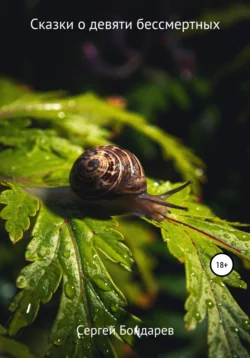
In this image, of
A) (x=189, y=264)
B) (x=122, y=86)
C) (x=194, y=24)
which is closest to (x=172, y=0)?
(x=194, y=24)

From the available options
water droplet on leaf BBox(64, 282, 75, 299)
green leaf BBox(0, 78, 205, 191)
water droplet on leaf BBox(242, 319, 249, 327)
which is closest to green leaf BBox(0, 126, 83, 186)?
green leaf BBox(0, 78, 205, 191)

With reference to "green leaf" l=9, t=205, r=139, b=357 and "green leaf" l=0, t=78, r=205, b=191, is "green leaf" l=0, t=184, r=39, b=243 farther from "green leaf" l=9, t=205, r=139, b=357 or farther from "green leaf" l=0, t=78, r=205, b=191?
"green leaf" l=0, t=78, r=205, b=191

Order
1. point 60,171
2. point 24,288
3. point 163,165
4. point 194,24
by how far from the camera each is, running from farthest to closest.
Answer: point 194,24
point 163,165
point 60,171
point 24,288

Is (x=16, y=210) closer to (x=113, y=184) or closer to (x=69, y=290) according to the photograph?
(x=69, y=290)

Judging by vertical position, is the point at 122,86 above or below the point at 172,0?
below

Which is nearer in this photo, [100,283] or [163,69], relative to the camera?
[100,283]

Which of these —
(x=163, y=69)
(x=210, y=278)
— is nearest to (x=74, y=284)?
(x=210, y=278)

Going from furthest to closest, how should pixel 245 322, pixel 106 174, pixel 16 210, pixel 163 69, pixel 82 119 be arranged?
pixel 163 69
pixel 82 119
pixel 106 174
pixel 16 210
pixel 245 322

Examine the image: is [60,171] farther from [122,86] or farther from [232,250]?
[122,86]
